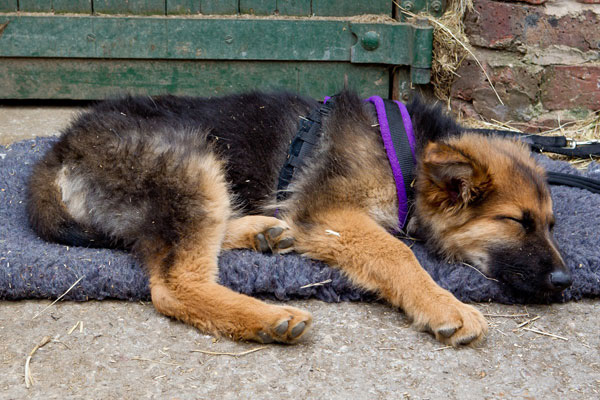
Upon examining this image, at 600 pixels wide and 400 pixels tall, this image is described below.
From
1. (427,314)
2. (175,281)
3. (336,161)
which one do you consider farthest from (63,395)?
(336,161)

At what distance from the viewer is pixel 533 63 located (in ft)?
17.0

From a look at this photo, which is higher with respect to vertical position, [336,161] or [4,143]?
[336,161]

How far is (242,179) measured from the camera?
141 inches

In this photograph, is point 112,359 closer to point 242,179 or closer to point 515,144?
point 242,179

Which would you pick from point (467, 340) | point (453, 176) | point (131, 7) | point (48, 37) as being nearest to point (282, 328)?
point (467, 340)

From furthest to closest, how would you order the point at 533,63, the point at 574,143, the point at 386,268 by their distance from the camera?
the point at 533,63
the point at 574,143
the point at 386,268

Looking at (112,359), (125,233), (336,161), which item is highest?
(336,161)

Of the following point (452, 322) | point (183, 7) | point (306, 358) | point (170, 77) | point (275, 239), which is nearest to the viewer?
point (306, 358)

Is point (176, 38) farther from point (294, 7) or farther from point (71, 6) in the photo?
point (294, 7)

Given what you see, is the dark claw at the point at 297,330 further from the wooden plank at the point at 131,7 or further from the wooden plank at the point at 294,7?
the wooden plank at the point at 131,7

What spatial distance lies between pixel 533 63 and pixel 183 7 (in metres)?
3.04

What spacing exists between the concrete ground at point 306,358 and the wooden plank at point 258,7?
332 cm

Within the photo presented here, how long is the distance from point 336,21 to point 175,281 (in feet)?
10.9

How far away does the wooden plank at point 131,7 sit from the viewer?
214 inches
